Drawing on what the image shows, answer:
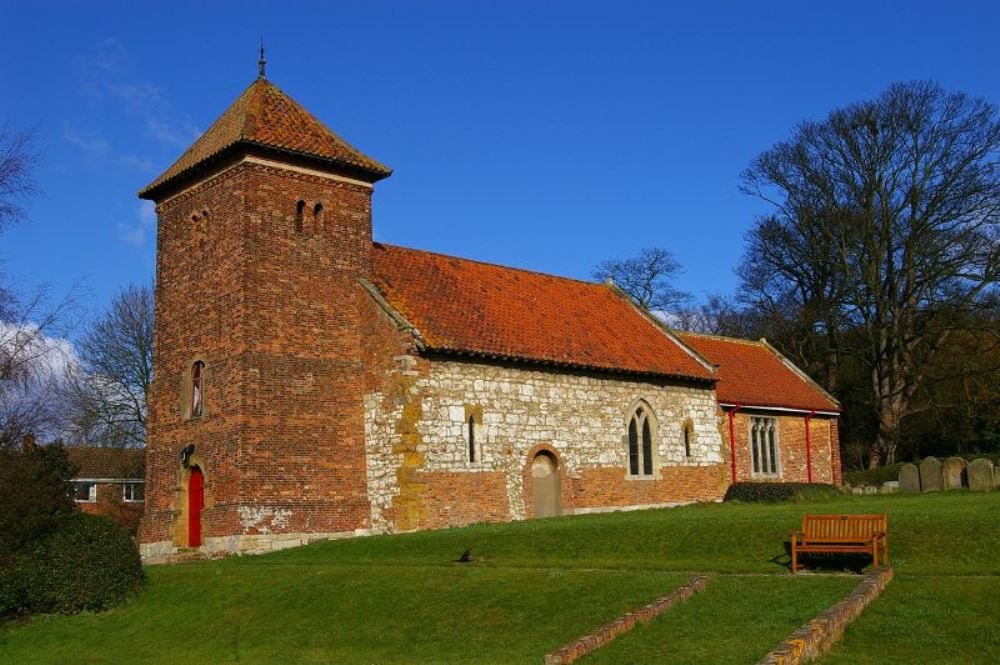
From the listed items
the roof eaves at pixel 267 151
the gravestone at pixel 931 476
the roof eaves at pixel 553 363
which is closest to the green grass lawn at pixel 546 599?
the roof eaves at pixel 553 363

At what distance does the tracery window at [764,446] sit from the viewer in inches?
1537

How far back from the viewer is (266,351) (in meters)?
27.9

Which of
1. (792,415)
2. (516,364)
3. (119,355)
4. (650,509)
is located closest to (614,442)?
(650,509)

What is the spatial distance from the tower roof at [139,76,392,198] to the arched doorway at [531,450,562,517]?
A: 936 cm

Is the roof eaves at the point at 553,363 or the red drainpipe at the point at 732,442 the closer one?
the roof eaves at the point at 553,363

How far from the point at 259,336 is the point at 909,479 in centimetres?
1912

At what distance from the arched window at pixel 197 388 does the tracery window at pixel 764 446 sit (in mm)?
19582

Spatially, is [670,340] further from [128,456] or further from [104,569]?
[128,456]

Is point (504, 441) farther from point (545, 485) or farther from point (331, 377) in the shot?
point (331, 377)

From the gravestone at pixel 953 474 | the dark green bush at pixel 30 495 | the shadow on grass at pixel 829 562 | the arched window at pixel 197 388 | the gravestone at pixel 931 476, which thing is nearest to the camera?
the shadow on grass at pixel 829 562

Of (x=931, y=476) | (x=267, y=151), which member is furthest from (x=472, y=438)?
(x=931, y=476)

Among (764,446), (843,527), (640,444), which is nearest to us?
(843,527)

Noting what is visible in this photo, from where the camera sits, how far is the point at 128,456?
50562 millimetres

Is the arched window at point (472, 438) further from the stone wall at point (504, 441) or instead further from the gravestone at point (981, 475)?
the gravestone at point (981, 475)
